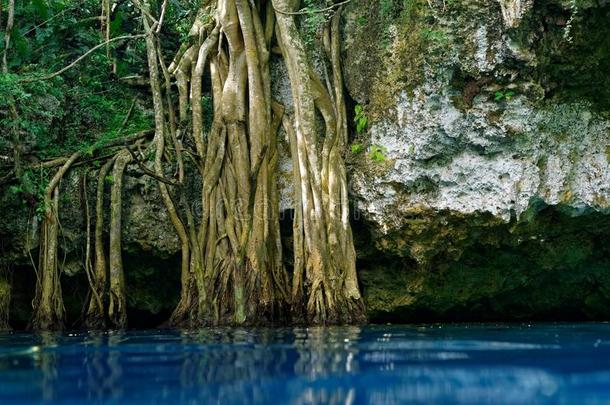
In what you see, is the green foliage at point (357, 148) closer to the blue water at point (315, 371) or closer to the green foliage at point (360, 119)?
the green foliage at point (360, 119)

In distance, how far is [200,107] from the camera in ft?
21.1

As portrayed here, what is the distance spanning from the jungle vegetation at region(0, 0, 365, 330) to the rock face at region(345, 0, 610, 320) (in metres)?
0.51

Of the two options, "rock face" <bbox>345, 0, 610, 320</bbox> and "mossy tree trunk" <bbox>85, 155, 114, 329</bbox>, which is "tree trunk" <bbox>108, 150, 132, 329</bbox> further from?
"rock face" <bbox>345, 0, 610, 320</bbox>

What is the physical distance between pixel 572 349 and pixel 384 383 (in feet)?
4.50

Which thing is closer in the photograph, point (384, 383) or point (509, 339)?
point (384, 383)

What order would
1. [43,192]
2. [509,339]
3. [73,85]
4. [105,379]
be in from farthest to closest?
[73,85], [43,192], [509,339], [105,379]

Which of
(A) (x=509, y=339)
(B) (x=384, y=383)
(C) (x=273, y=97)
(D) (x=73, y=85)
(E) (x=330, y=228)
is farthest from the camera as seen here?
(D) (x=73, y=85)

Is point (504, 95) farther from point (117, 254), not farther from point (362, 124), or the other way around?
point (117, 254)

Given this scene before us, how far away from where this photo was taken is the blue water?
1943mm

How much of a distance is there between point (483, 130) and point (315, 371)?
3.89 metres

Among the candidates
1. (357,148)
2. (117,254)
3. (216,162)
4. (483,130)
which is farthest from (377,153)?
(117,254)

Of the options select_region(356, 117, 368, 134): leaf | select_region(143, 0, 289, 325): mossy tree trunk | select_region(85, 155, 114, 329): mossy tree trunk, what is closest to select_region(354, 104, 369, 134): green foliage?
select_region(356, 117, 368, 134): leaf

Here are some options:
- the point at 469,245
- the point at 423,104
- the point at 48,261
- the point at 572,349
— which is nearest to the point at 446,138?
the point at 423,104

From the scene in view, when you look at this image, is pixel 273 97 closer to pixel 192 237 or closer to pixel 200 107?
pixel 200 107
